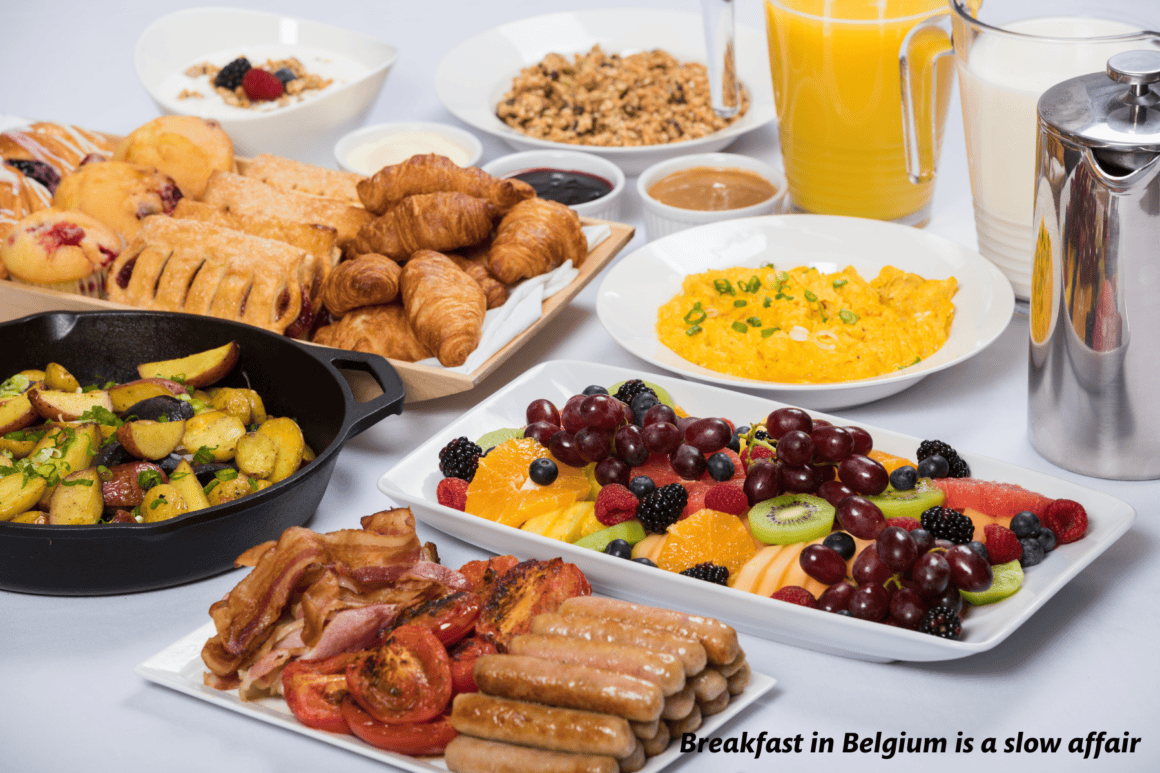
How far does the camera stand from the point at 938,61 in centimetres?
204

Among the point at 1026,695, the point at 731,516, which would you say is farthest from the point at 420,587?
the point at 1026,695

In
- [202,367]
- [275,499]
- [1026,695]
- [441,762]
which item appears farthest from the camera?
[202,367]

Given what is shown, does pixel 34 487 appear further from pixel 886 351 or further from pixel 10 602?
pixel 886 351

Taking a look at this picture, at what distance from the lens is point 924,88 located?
81.5 inches

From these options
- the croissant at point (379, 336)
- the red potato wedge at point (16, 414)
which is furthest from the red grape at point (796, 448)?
the red potato wedge at point (16, 414)

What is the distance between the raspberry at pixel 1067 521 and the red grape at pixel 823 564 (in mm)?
269

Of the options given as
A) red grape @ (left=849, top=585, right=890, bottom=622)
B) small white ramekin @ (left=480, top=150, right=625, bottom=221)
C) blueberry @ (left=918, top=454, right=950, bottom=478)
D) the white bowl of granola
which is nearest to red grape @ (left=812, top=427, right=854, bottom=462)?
blueberry @ (left=918, top=454, right=950, bottom=478)

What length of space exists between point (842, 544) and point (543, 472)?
39 centimetres

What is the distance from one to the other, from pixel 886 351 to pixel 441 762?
99 cm

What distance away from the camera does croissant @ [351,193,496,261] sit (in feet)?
6.69

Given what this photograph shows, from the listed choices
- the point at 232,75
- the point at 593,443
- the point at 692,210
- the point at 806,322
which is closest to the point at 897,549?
the point at 593,443

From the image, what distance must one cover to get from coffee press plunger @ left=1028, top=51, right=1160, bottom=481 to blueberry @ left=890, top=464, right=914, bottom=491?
12.1 inches

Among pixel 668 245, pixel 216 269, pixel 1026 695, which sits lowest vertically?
pixel 1026 695

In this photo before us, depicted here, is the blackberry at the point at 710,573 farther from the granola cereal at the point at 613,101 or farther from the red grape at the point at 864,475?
the granola cereal at the point at 613,101
